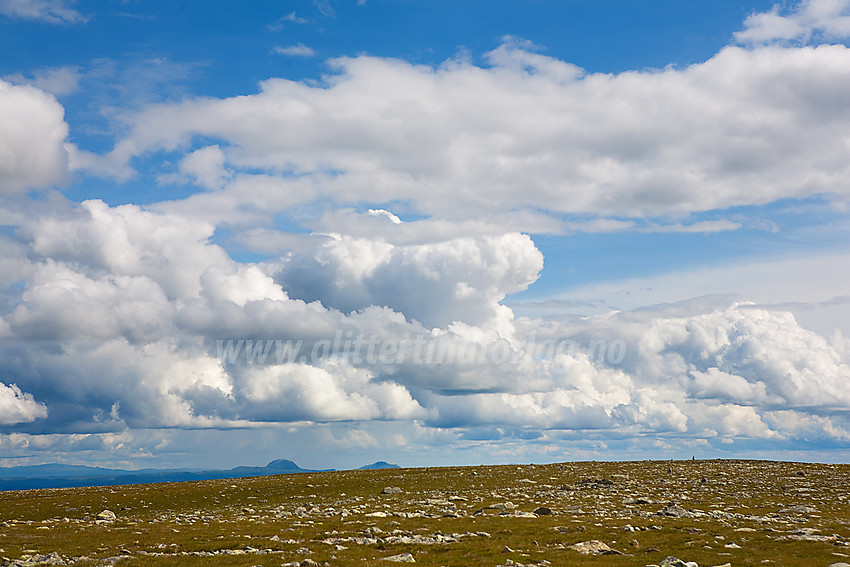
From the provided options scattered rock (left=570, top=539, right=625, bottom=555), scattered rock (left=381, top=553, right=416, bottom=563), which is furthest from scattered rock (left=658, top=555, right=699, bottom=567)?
scattered rock (left=381, top=553, right=416, bottom=563)

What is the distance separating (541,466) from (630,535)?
→ 69.5 meters

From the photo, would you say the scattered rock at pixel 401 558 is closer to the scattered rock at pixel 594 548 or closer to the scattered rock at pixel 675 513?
the scattered rock at pixel 594 548

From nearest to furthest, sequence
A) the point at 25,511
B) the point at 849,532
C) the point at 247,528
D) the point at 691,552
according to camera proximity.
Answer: the point at 691,552 → the point at 849,532 → the point at 247,528 → the point at 25,511

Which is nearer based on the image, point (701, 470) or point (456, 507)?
A: point (456, 507)

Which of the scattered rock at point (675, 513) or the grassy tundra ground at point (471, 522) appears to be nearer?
the grassy tundra ground at point (471, 522)

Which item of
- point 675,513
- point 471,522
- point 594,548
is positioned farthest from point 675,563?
point 675,513

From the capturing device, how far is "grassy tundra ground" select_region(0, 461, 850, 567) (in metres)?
31.8

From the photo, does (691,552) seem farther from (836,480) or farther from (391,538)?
(836,480)

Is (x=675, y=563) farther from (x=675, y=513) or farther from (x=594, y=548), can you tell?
(x=675, y=513)

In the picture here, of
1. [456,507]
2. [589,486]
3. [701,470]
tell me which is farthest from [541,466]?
[456,507]

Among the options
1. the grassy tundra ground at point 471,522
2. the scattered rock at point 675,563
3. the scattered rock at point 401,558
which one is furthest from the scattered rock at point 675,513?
the scattered rock at point 401,558

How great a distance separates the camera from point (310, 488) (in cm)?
8331

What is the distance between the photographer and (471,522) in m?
44.7

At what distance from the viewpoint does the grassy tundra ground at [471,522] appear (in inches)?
1254
